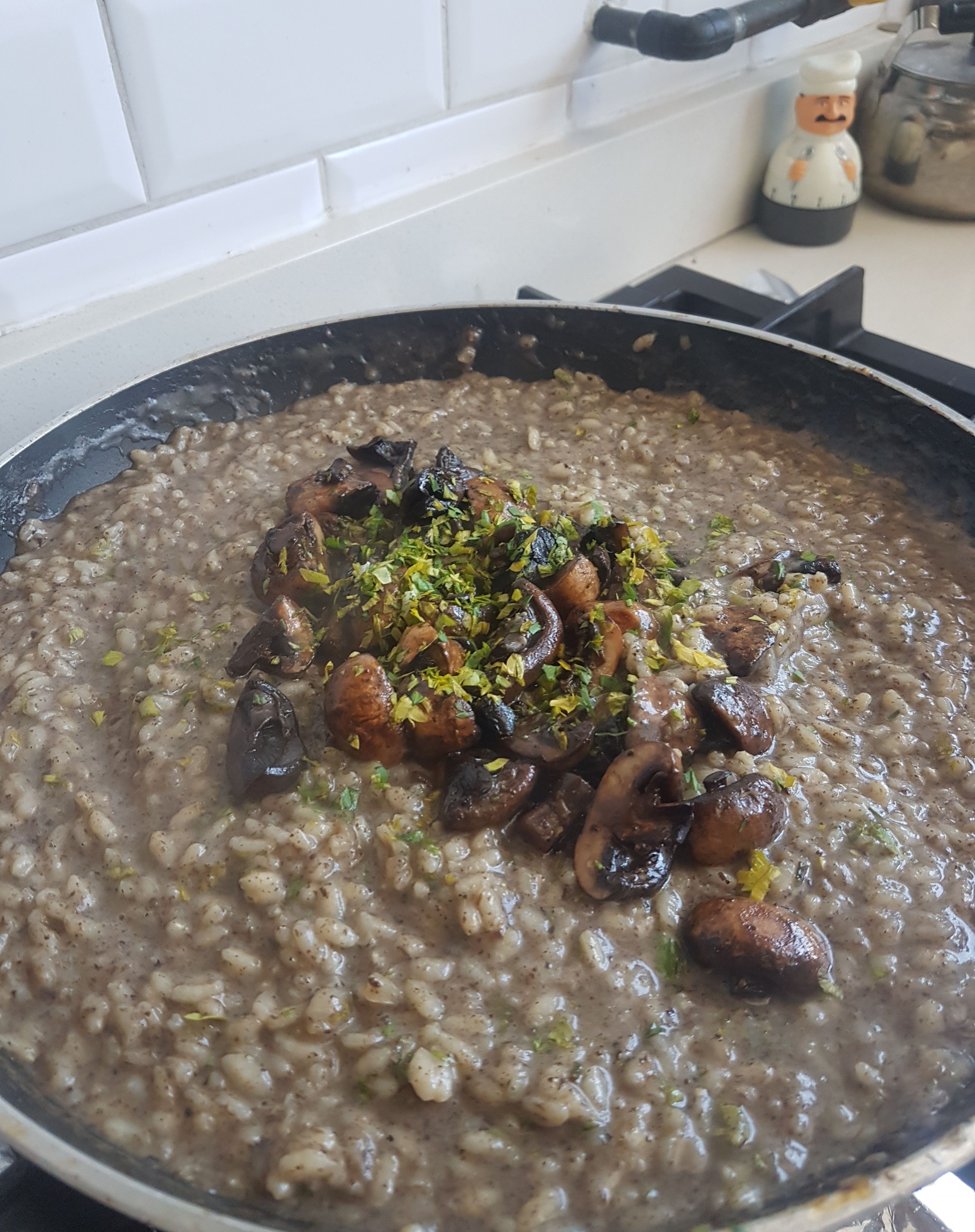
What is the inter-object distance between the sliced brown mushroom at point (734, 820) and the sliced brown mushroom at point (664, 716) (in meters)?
0.10

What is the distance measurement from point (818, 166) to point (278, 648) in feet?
7.75

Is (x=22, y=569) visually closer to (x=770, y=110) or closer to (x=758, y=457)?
(x=758, y=457)

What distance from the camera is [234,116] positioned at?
76.7 inches

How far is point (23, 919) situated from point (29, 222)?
48.1 inches

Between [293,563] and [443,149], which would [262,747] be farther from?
[443,149]

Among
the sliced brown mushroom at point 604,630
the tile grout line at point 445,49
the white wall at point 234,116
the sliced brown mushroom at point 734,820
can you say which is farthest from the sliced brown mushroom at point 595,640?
the tile grout line at point 445,49

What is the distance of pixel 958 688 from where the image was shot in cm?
147

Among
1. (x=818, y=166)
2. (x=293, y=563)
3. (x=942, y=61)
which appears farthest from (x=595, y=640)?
(x=942, y=61)

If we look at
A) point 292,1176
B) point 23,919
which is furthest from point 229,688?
point 292,1176

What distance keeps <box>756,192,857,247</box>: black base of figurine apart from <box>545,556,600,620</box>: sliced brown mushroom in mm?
1989

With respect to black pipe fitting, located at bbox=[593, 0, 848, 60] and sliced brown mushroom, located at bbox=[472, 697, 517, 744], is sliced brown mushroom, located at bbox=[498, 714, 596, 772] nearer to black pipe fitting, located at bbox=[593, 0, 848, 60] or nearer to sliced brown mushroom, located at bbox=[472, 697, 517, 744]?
sliced brown mushroom, located at bbox=[472, 697, 517, 744]

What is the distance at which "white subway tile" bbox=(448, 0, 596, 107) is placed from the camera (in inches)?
87.4

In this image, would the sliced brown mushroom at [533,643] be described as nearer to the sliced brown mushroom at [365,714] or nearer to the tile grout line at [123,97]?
the sliced brown mushroom at [365,714]

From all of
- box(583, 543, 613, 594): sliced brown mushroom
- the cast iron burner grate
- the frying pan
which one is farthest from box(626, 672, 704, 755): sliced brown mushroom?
the cast iron burner grate
